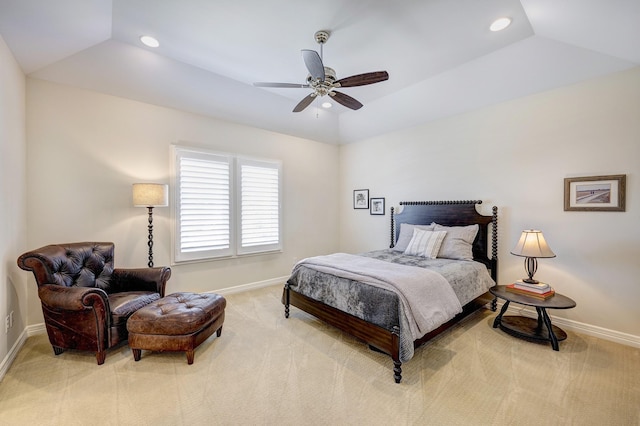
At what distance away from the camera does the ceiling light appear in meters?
2.54

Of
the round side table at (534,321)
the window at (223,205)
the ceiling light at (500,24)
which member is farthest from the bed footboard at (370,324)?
the ceiling light at (500,24)

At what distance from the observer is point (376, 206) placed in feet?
Answer: 17.4

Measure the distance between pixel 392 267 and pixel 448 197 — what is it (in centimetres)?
198

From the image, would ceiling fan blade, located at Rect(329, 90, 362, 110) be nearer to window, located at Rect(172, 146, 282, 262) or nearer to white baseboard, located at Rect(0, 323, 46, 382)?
window, located at Rect(172, 146, 282, 262)

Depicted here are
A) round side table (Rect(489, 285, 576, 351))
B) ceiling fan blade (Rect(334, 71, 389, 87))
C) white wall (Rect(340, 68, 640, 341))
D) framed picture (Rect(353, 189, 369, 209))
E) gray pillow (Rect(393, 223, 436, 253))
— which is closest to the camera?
ceiling fan blade (Rect(334, 71, 389, 87))

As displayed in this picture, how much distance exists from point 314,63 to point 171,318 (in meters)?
2.63

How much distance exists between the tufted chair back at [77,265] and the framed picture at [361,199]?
417cm

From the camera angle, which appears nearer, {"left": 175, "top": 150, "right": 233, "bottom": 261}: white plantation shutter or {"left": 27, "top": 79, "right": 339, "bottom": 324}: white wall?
{"left": 27, "top": 79, "right": 339, "bottom": 324}: white wall

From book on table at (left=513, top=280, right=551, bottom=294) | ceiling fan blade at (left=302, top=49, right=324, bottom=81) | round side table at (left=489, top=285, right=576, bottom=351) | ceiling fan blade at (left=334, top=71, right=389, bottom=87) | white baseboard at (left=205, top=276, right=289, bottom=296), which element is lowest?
white baseboard at (left=205, top=276, right=289, bottom=296)

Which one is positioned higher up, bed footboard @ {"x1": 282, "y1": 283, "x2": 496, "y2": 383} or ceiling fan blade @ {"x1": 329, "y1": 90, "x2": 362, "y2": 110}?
ceiling fan blade @ {"x1": 329, "y1": 90, "x2": 362, "y2": 110}

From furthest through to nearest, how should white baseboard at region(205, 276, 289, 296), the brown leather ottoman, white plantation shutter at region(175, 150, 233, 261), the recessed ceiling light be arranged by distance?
white baseboard at region(205, 276, 289, 296)
white plantation shutter at region(175, 150, 233, 261)
the recessed ceiling light
the brown leather ottoman

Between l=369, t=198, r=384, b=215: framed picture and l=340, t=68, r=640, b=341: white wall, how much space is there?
0.88 metres

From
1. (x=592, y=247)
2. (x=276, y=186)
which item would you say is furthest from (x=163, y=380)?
(x=592, y=247)

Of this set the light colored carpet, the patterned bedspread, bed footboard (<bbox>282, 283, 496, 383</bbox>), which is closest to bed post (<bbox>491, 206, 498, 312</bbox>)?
the patterned bedspread
